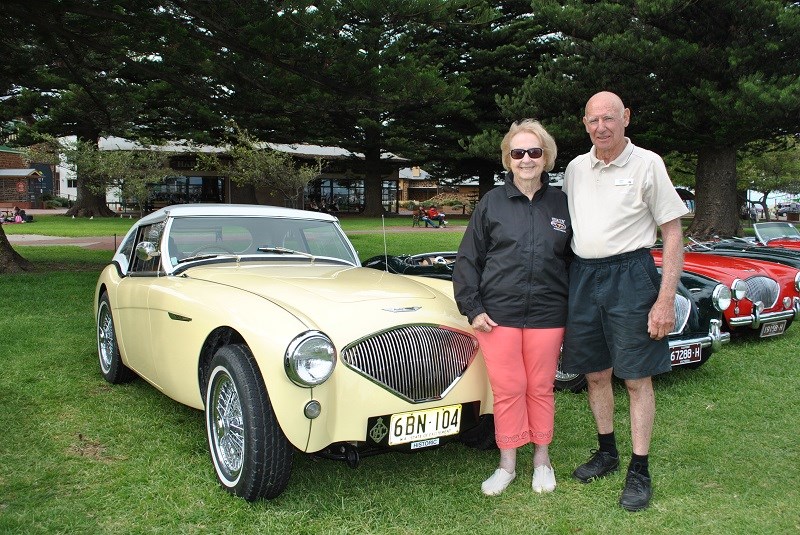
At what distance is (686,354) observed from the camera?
18.8 ft

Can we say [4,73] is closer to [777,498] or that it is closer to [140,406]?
[140,406]

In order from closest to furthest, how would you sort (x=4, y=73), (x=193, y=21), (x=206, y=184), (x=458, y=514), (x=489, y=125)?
1. (x=458, y=514)
2. (x=193, y=21)
3. (x=4, y=73)
4. (x=489, y=125)
5. (x=206, y=184)

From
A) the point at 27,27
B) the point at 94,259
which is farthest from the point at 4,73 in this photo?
the point at 94,259

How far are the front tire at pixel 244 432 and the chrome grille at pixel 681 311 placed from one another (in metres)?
3.89

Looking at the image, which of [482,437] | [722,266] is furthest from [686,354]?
[482,437]

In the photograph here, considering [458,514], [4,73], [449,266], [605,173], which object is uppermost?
[4,73]

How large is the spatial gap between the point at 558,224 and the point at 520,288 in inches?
16.2

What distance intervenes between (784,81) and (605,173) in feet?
50.1

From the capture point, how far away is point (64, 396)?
17.0ft

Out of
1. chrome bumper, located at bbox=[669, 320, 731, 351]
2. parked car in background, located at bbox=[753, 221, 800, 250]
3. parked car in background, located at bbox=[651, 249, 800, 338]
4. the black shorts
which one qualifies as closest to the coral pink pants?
the black shorts

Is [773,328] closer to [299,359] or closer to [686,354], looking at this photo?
[686,354]

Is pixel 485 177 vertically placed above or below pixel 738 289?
above

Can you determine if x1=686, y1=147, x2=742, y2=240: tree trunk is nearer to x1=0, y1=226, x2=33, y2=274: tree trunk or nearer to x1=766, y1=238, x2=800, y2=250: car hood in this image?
x1=766, y1=238, x2=800, y2=250: car hood

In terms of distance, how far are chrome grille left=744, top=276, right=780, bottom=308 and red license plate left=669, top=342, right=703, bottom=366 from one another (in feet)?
6.26
